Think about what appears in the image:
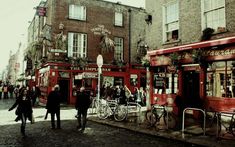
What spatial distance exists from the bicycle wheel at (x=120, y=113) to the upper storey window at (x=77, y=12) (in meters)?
15.0

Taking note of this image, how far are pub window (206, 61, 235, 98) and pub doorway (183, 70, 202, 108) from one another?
88cm

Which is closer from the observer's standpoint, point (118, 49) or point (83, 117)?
point (83, 117)

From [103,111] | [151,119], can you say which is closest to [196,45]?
[151,119]

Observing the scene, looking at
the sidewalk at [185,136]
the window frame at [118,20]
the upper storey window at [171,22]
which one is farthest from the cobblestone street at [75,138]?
the window frame at [118,20]

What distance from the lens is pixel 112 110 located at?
13.3m

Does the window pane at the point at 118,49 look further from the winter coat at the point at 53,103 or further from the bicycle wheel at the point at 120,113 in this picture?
the winter coat at the point at 53,103

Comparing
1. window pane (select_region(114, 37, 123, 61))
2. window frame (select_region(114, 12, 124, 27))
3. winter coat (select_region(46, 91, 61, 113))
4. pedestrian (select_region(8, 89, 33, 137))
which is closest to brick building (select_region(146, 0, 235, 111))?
winter coat (select_region(46, 91, 61, 113))

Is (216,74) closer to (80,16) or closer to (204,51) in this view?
(204,51)

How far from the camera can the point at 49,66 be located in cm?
2405

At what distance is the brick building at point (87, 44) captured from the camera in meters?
24.5

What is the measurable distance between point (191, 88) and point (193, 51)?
2.34m

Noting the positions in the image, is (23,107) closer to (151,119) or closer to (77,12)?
(151,119)

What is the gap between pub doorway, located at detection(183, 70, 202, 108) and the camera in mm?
14248

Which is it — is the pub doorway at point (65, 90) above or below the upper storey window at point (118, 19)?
below
